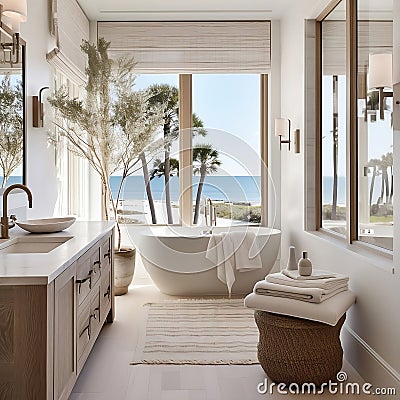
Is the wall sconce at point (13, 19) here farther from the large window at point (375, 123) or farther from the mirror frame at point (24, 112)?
the large window at point (375, 123)

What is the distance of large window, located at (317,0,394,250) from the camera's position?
10.7ft

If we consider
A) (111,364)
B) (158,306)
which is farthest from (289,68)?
(111,364)

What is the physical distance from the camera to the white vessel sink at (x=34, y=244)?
3.25 metres

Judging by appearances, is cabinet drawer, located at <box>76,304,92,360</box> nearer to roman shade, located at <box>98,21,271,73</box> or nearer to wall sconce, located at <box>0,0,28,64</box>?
wall sconce, located at <box>0,0,28,64</box>

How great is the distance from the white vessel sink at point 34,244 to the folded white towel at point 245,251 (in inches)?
88.4

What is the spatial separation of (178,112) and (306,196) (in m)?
2.18

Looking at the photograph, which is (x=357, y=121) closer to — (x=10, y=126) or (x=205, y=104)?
(x=10, y=126)

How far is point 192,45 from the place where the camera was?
6238 mm

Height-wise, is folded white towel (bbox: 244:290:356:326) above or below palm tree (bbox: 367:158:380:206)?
below

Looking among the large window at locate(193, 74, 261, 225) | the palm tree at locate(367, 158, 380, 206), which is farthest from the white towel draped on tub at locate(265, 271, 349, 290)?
the large window at locate(193, 74, 261, 225)

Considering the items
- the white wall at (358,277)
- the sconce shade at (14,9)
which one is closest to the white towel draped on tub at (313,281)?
the white wall at (358,277)

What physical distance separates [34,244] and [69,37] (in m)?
2.50

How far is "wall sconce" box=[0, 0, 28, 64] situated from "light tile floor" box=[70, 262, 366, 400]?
1.95 meters

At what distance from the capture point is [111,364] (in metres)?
3.62
